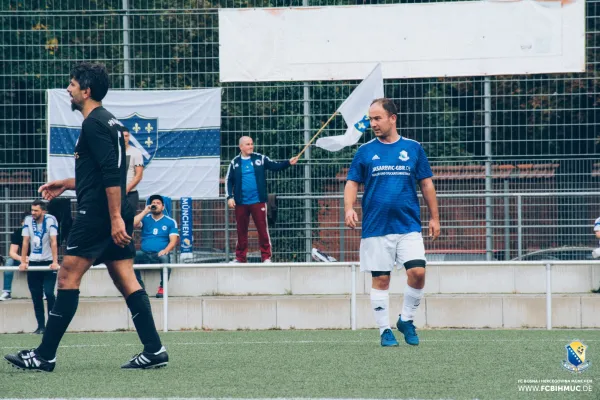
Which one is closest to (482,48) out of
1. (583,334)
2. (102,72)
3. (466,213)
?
(466,213)

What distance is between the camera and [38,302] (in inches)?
516

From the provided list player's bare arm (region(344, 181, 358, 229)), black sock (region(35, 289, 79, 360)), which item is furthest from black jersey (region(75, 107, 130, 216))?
player's bare arm (region(344, 181, 358, 229))

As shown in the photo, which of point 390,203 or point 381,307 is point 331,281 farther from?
point 390,203

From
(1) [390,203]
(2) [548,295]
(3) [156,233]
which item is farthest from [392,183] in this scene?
(3) [156,233]

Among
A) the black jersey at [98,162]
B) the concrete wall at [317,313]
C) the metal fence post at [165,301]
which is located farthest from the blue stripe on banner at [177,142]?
the black jersey at [98,162]

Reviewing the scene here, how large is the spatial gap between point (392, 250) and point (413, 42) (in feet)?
22.8

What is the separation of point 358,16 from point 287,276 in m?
3.81

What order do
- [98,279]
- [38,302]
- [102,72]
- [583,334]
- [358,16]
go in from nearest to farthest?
[102,72], [583,334], [38,302], [98,279], [358,16]

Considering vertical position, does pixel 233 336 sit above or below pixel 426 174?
below

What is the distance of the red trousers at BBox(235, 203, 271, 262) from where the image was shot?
570 inches

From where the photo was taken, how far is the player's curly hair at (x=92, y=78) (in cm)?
720

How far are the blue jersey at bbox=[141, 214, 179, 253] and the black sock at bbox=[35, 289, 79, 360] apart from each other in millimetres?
7115

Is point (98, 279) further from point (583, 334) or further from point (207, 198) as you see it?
point (583, 334)

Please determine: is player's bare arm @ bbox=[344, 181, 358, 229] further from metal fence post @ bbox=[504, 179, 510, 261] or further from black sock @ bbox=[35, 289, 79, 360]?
metal fence post @ bbox=[504, 179, 510, 261]
